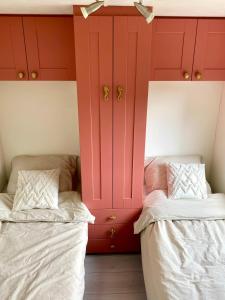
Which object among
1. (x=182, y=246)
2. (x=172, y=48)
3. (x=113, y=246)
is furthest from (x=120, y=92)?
(x=113, y=246)

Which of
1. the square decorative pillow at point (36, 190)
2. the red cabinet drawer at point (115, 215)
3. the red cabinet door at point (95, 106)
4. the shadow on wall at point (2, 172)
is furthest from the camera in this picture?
the shadow on wall at point (2, 172)

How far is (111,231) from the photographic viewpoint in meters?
2.28

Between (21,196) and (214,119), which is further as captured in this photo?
(214,119)

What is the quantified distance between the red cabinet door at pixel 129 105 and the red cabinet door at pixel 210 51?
1.44 ft

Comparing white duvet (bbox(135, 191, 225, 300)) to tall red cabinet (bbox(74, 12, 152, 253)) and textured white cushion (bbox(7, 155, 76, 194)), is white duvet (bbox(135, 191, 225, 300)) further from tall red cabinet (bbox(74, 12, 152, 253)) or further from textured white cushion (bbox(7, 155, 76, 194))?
textured white cushion (bbox(7, 155, 76, 194))

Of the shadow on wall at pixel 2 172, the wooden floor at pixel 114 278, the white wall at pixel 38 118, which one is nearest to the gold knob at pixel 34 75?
the white wall at pixel 38 118

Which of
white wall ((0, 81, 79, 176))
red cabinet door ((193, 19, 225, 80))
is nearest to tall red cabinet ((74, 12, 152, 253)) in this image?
red cabinet door ((193, 19, 225, 80))

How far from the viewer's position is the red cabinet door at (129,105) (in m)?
1.69

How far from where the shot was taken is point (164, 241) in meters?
1.84

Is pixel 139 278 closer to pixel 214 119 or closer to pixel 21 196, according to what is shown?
pixel 21 196

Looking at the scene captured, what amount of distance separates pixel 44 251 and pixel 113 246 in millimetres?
754

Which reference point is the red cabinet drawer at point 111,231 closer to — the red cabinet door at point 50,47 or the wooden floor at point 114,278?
the wooden floor at point 114,278

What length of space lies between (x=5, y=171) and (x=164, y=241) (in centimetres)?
166

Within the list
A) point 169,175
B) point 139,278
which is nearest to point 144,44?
point 169,175
